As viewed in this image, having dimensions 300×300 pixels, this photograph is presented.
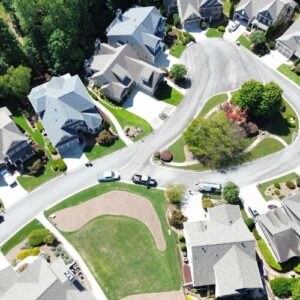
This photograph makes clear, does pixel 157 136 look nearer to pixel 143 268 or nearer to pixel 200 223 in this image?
pixel 200 223

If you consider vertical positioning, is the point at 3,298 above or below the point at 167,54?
below

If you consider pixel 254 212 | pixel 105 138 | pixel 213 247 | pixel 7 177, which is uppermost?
pixel 105 138

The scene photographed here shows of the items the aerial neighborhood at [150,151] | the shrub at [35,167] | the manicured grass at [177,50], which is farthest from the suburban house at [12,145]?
the manicured grass at [177,50]

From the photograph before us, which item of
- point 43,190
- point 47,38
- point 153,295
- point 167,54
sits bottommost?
point 153,295

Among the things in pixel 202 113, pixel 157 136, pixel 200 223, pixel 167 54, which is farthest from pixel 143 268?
pixel 167 54

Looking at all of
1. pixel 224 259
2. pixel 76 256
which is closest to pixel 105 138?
pixel 76 256

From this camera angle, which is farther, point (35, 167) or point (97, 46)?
point (97, 46)

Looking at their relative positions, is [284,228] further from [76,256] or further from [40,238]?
[40,238]
